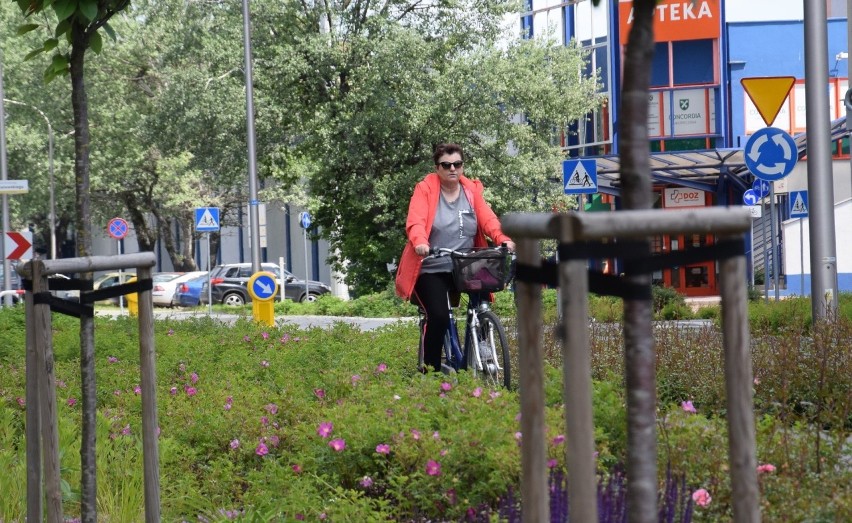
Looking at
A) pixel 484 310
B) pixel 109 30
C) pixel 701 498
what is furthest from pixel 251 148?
pixel 701 498

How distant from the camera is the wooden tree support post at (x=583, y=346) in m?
2.44

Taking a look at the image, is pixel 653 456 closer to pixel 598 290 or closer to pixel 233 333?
pixel 598 290

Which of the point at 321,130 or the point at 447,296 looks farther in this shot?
the point at 321,130

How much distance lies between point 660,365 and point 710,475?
395 cm

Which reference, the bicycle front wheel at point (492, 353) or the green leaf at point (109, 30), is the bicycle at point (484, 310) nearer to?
the bicycle front wheel at point (492, 353)

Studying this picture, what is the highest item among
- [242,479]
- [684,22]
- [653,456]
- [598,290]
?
[684,22]

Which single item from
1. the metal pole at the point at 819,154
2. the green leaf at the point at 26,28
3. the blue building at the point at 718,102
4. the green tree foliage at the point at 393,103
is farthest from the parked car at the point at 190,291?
A: the green leaf at the point at 26,28

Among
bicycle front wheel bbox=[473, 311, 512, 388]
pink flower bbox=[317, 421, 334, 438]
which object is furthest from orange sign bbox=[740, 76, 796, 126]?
pink flower bbox=[317, 421, 334, 438]

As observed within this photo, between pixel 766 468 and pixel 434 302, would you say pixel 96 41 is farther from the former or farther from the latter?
pixel 766 468

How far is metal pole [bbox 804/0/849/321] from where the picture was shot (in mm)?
13031

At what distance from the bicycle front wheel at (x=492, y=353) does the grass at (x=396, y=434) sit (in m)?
0.47

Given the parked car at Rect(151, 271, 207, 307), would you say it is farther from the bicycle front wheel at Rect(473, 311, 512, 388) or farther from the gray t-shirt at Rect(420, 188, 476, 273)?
the bicycle front wheel at Rect(473, 311, 512, 388)

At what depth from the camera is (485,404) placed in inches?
218

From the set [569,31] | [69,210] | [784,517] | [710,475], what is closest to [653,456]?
[784,517]
